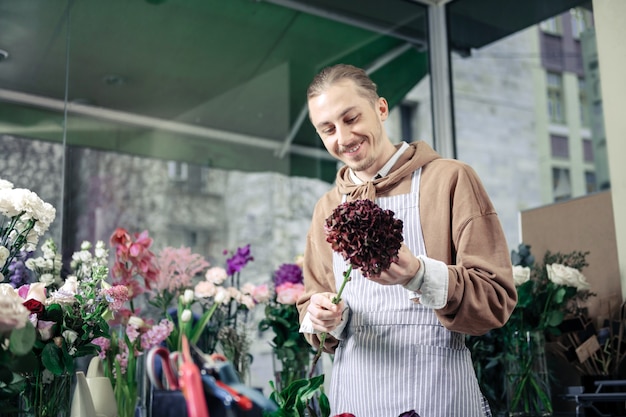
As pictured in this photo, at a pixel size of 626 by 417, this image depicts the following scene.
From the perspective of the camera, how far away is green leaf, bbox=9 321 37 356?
103cm

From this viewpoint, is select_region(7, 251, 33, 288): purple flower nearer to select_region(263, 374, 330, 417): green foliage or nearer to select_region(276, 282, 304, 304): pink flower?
select_region(276, 282, 304, 304): pink flower

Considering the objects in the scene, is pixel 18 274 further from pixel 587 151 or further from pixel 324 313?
pixel 587 151

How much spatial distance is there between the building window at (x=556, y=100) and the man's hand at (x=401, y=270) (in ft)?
101

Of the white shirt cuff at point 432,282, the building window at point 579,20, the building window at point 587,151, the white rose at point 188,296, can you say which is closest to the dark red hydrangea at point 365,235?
the white shirt cuff at point 432,282

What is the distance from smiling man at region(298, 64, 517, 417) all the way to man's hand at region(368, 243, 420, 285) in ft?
0.17

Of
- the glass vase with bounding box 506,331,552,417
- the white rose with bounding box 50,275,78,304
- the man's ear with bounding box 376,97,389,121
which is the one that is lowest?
the glass vase with bounding box 506,331,552,417

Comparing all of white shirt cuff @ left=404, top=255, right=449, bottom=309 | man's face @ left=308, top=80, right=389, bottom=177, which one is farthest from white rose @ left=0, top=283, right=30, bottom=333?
man's face @ left=308, top=80, right=389, bottom=177

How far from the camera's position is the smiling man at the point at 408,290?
1.40 meters

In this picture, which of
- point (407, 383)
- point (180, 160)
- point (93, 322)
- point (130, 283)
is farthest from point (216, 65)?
point (407, 383)

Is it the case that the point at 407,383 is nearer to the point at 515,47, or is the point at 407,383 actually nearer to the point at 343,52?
the point at 343,52

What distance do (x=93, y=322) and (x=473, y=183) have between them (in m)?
0.88

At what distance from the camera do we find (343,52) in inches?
133

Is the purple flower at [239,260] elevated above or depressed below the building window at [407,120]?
below

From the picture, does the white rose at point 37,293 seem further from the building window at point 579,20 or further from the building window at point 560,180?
the building window at point 560,180
